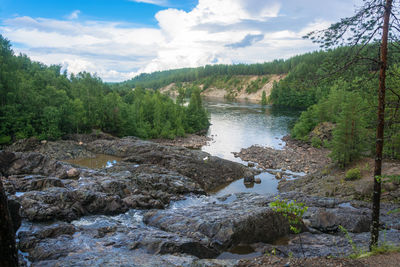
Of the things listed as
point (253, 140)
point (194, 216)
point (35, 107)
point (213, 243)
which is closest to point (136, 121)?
point (35, 107)

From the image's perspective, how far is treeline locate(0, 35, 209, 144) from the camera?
42.2m

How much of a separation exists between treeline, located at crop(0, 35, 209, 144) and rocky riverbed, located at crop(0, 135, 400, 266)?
18.2 meters

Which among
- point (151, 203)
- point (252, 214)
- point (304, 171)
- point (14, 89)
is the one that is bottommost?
point (304, 171)

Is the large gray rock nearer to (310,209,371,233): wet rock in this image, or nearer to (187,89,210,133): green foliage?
(310,209,371,233): wet rock

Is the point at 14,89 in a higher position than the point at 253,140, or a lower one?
higher

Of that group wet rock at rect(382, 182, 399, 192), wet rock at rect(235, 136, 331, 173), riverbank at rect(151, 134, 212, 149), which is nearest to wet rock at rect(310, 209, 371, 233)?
wet rock at rect(382, 182, 399, 192)

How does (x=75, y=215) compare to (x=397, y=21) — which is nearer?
(x=397, y=21)

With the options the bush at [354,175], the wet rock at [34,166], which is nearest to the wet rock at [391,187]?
the bush at [354,175]

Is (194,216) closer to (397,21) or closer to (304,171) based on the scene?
(397,21)

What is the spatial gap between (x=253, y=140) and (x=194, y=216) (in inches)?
1521

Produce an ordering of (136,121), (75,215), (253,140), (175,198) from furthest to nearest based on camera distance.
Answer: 1. (136,121)
2. (253,140)
3. (175,198)
4. (75,215)

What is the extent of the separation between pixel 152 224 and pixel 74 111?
39626mm

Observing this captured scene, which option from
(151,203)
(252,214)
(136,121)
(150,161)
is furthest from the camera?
(136,121)

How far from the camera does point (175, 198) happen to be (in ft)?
75.3
